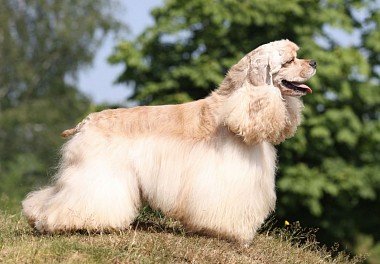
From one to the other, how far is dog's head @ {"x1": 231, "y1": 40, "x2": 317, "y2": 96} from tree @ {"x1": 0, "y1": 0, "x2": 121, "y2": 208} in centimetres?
2855

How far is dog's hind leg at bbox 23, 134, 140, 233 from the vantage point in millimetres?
8852

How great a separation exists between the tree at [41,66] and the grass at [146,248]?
27832mm

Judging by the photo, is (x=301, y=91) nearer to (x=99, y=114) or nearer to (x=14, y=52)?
(x=99, y=114)

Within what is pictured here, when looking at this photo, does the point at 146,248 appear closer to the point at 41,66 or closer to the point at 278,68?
the point at 278,68

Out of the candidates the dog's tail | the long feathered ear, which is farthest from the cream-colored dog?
the dog's tail

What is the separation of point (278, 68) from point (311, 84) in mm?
12724

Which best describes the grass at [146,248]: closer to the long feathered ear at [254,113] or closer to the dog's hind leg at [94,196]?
the dog's hind leg at [94,196]

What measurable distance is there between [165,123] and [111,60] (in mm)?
14490

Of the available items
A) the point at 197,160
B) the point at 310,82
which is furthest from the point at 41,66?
the point at 197,160

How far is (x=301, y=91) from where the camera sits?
355 inches

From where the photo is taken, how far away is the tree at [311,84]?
70.2 feet

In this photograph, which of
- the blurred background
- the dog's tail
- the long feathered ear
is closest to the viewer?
the long feathered ear

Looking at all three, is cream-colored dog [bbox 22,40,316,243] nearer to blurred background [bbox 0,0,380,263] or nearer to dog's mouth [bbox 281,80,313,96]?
dog's mouth [bbox 281,80,313,96]

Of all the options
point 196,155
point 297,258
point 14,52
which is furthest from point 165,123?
point 14,52
